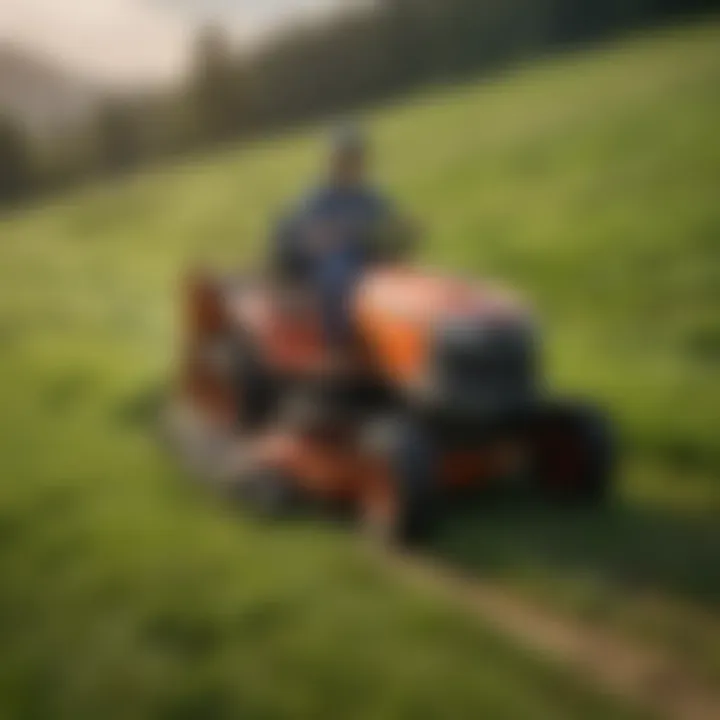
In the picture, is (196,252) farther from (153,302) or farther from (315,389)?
(315,389)

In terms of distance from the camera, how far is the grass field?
1.44 metres

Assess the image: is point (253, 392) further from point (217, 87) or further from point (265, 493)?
point (217, 87)

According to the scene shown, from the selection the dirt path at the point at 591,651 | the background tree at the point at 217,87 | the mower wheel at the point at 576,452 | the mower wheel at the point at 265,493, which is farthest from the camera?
the background tree at the point at 217,87

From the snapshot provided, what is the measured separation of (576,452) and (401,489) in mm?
185

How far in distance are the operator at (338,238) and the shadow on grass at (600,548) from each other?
28 cm

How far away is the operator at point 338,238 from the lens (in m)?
1.62

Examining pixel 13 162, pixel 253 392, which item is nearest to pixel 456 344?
pixel 253 392

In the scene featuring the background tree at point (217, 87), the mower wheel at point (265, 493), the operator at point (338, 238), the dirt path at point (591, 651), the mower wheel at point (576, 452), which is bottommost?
the dirt path at point (591, 651)

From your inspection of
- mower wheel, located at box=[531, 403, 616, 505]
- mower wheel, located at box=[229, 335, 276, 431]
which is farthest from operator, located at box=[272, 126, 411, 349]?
mower wheel, located at box=[531, 403, 616, 505]

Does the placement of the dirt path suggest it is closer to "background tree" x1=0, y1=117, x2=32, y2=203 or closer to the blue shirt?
the blue shirt

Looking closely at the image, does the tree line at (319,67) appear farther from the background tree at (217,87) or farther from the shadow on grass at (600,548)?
the shadow on grass at (600,548)

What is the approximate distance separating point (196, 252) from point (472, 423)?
1.24ft

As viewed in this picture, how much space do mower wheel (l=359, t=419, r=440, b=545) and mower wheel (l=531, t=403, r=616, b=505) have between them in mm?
127

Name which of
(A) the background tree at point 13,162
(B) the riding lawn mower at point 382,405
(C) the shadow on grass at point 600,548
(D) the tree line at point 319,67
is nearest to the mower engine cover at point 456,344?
(B) the riding lawn mower at point 382,405
